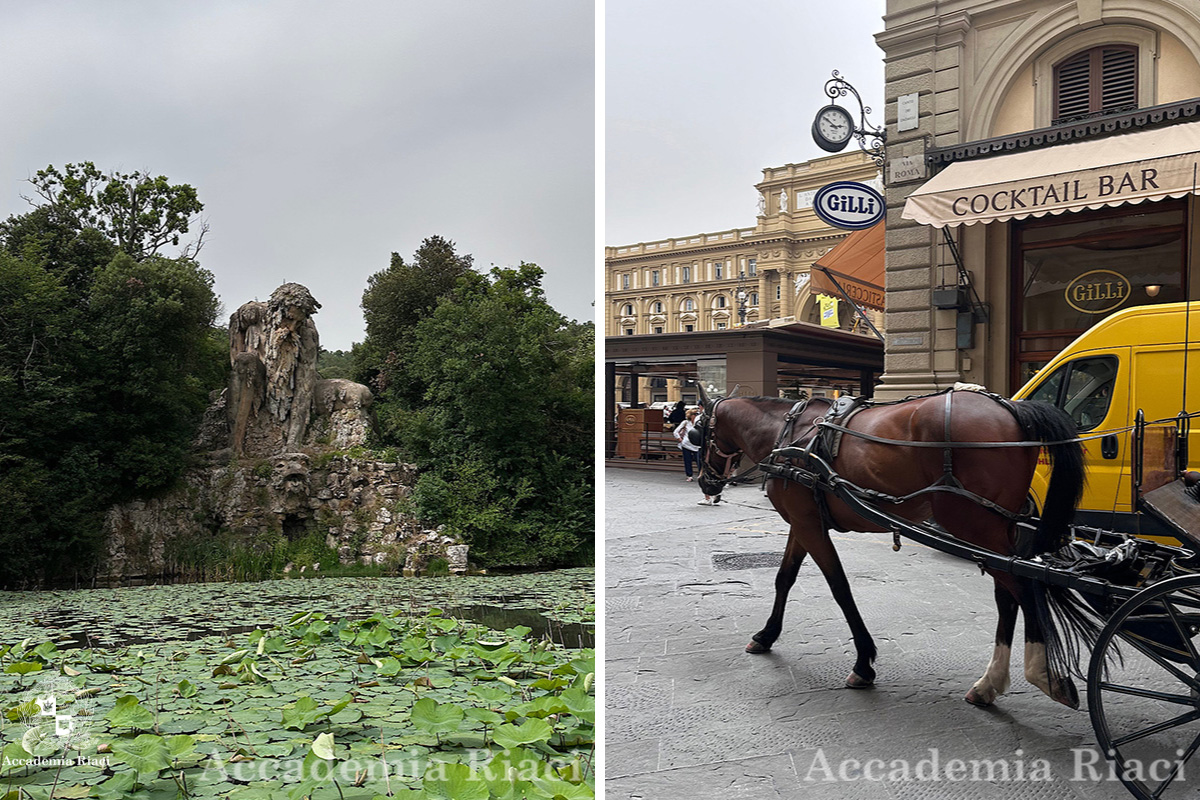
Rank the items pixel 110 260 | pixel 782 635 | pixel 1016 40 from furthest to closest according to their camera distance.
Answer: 1. pixel 110 260
2. pixel 1016 40
3. pixel 782 635

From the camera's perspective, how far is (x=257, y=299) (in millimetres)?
12805

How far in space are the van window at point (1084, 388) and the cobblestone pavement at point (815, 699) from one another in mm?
850

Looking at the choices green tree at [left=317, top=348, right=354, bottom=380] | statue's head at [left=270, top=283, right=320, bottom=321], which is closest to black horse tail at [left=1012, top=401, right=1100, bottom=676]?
statue's head at [left=270, top=283, right=320, bottom=321]

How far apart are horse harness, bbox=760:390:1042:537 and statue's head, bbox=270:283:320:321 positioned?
1124cm

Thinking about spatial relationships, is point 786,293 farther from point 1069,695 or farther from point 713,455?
point 1069,695

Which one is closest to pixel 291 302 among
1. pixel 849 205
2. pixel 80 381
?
pixel 80 381

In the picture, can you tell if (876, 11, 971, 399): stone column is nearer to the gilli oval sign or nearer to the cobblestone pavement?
the gilli oval sign

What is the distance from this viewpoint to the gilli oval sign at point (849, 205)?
17.3 ft

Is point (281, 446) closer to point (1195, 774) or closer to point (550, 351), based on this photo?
point (550, 351)

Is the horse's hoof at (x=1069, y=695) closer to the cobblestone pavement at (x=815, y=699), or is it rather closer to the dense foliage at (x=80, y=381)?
the cobblestone pavement at (x=815, y=699)

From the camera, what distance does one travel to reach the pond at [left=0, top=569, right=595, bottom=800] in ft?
6.82

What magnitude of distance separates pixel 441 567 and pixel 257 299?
5.60 metres

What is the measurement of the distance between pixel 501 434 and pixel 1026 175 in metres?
8.63

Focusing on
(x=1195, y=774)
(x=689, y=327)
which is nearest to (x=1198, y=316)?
(x=1195, y=774)
